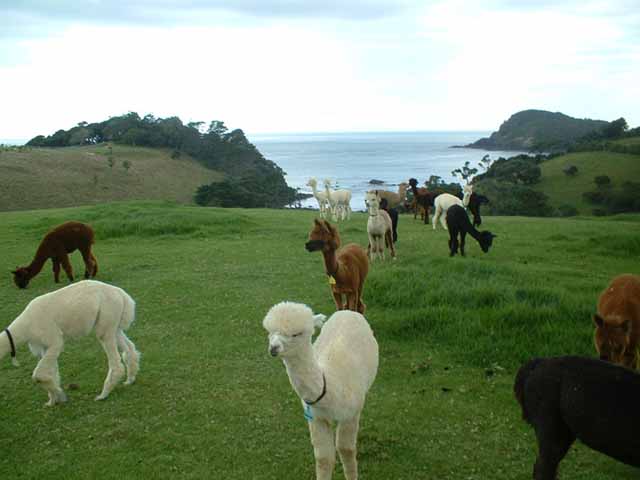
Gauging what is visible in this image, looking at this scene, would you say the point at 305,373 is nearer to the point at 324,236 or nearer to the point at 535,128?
the point at 324,236

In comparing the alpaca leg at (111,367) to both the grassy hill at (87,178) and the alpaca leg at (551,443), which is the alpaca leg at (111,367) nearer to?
the alpaca leg at (551,443)

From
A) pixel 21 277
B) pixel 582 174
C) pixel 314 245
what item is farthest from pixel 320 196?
pixel 582 174

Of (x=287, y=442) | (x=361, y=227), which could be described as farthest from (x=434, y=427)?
(x=361, y=227)

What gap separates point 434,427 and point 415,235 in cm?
1208

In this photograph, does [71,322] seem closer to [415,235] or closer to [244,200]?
[415,235]

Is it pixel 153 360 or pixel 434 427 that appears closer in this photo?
pixel 434 427

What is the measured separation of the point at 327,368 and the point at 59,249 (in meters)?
10.5

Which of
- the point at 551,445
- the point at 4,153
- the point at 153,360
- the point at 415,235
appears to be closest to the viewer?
the point at 551,445

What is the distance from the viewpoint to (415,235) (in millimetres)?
17656

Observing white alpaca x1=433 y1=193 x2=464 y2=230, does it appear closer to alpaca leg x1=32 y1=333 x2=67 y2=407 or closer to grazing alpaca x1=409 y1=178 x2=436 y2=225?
grazing alpaca x1=409 y1=178 x2=436 y2=225

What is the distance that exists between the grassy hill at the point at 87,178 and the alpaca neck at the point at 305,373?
40.7m

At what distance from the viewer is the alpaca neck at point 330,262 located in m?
8.36

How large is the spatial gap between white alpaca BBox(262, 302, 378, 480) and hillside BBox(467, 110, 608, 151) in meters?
127

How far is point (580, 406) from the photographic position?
3.87 m
